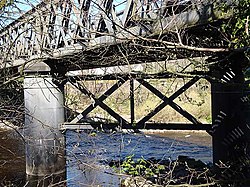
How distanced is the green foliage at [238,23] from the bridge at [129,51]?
116 millimetres

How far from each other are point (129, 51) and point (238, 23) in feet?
9.22

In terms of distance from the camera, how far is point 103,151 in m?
8.97

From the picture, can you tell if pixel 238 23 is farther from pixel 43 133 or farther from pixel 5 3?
pixel 43 133

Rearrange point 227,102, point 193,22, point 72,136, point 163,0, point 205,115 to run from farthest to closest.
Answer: point 205,115 < point 72,136 < point 227,102 < point 193,22 < point 163,0

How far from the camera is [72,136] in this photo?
15469 mm

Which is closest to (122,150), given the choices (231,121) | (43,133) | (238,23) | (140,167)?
(43,133)

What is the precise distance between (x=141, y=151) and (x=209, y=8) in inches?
377

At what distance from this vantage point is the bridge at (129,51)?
465 centimetres

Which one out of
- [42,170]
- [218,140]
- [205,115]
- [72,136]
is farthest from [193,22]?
[205,115]

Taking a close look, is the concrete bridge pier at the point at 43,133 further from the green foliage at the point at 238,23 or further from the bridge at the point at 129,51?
the green foliage at the point at 238,23

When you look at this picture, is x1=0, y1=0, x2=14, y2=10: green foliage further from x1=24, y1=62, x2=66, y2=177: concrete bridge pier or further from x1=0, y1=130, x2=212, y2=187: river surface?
x1=24, y1=62, x2=66, y2=177: concrete bridge pier

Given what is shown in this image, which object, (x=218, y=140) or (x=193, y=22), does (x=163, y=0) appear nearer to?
(x=193, y=22)

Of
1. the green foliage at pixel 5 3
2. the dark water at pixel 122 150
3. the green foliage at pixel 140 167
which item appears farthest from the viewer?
the dark water at pixel 122 150

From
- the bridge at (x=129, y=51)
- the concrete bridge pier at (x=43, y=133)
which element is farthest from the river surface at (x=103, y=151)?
the bridge at (x=129, y=51)
